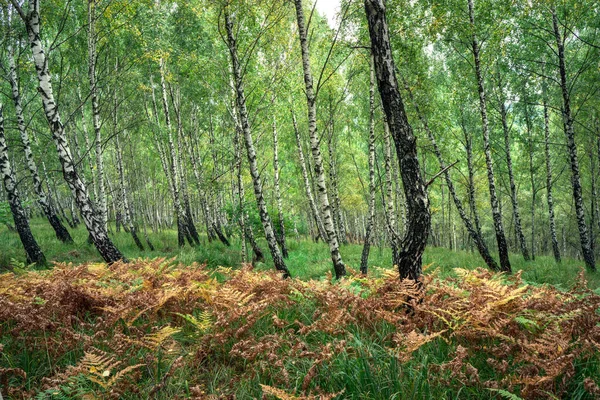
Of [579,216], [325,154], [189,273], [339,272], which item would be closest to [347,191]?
[325,154]

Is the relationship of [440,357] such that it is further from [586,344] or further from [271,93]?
[271,93]

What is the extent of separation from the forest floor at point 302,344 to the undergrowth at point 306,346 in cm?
1

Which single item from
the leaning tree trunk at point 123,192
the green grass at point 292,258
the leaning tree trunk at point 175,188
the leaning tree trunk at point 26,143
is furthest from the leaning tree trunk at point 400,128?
the leaning tree trunk at point 26,143

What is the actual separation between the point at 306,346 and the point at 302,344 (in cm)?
4

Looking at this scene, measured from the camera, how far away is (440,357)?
2842 millimetres

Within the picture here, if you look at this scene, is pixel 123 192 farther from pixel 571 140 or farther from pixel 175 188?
pixel 571 140

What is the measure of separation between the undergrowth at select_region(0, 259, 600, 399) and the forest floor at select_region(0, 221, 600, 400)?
0.01 meters

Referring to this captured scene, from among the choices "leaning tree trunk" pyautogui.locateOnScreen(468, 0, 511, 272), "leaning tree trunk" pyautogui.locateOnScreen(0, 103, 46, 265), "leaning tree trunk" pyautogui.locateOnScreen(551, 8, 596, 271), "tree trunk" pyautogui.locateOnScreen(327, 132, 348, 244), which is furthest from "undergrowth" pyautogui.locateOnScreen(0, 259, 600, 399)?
"tree trunk" pyautogui.locateOnScreen(327, 132, 348, 244)

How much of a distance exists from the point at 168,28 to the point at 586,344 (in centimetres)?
1631

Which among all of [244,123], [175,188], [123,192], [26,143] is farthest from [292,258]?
[26,143]

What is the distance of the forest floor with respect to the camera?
7.61 feet

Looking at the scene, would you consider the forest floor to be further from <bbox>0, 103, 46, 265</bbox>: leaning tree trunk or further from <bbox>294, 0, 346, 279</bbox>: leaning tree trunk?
<bbox>0, 103, 46, 265</bbox>: leaning tree trunk

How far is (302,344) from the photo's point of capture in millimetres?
2865

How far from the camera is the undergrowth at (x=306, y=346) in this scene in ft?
7.60
